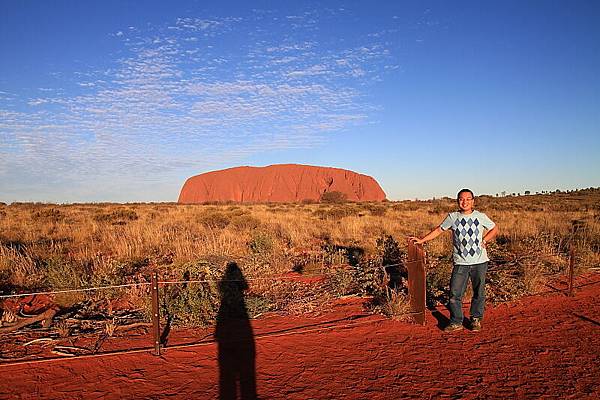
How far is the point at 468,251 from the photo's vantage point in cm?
496

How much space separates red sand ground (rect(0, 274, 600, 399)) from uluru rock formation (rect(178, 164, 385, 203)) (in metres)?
104

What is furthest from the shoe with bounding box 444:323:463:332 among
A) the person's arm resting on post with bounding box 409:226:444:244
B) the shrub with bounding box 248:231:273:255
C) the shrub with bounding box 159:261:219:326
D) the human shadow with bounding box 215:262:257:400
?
the shrub with bounding box 248:231:273:255

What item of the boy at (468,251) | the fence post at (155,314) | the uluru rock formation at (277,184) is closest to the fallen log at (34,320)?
the fence post at (155,314)

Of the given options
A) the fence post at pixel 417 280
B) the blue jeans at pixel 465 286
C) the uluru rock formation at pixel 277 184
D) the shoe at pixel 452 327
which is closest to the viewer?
the blue jeans at pixel 465 286

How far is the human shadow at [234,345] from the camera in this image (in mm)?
3871

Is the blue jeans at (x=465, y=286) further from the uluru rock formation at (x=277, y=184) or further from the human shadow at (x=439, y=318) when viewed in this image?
the uluru rock formation at (x=277, y=184)

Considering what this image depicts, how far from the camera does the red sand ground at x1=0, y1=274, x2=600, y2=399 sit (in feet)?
12.3

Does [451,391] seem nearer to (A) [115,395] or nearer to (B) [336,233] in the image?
A: (A) [115,395]

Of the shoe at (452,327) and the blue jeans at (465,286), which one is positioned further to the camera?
the shoe at (452,327)

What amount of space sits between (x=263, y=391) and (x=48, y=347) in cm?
295

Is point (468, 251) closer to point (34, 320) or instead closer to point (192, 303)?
point (192, 303)

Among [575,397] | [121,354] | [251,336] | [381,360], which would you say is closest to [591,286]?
[575,397]

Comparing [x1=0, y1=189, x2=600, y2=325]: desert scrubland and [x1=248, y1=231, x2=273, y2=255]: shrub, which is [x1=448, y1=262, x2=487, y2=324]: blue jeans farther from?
[x1=248, y1=231, x2=273, y2=255]: shrub

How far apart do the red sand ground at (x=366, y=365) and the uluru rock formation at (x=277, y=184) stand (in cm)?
10406
